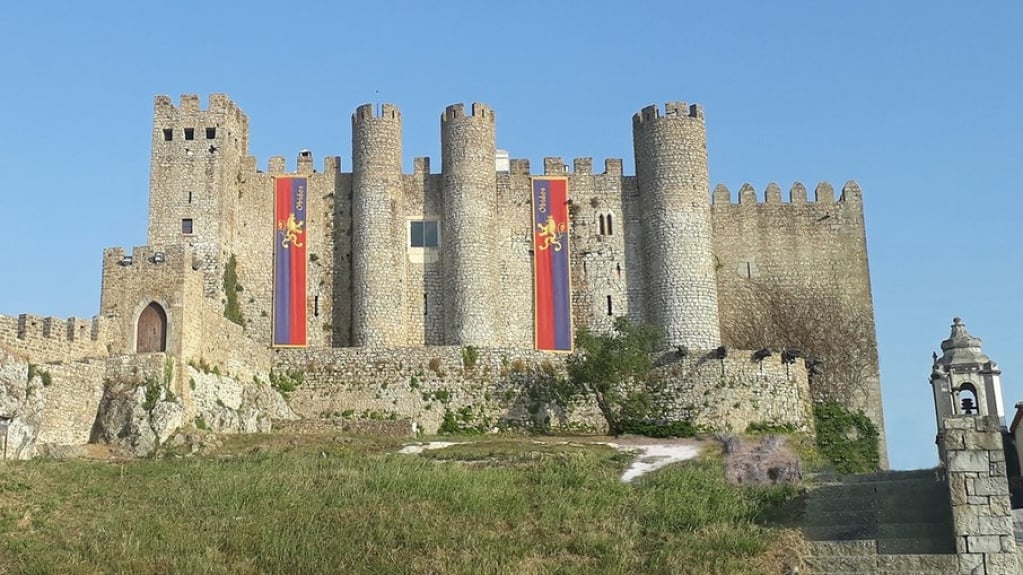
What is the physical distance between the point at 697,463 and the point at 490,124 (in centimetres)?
1934

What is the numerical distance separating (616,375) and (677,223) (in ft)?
26.9

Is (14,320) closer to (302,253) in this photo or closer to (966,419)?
(302,253)

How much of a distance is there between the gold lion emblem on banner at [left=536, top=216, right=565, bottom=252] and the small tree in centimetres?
609

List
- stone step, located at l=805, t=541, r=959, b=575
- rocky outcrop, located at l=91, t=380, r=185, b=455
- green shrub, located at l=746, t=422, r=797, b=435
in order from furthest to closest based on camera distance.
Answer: green shrub, located at l=746, t=422, r=797, b=435, rocky outcrop, located at l=91, t=380, r=185, b=455, stone step, located at l=805, t=541, r=959, b=575

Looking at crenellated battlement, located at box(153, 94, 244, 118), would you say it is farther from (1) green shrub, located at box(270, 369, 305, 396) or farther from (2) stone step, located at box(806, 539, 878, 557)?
(2) stone step, located at box(806, 539, 878, 557)

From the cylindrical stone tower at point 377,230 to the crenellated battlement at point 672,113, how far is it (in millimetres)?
8769

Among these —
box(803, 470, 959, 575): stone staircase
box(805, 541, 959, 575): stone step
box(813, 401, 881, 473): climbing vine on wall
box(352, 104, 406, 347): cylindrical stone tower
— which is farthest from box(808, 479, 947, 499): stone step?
box(352, 104, 406, 347): cylindrical stone tower

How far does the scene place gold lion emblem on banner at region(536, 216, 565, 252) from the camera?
46.5m

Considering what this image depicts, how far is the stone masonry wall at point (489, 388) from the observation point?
40.3m

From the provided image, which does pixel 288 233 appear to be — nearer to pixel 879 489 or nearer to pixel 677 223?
pixel 677 223

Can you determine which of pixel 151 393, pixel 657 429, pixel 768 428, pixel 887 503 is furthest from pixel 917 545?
pixel 151 393

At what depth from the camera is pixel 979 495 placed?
2070cm

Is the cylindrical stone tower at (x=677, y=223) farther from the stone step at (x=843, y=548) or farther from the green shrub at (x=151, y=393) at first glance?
the stone step at (x=843, y=548)

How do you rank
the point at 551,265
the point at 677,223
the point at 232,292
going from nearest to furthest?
the point at 232,292 < the point at 677,223 < the point at 551,265
